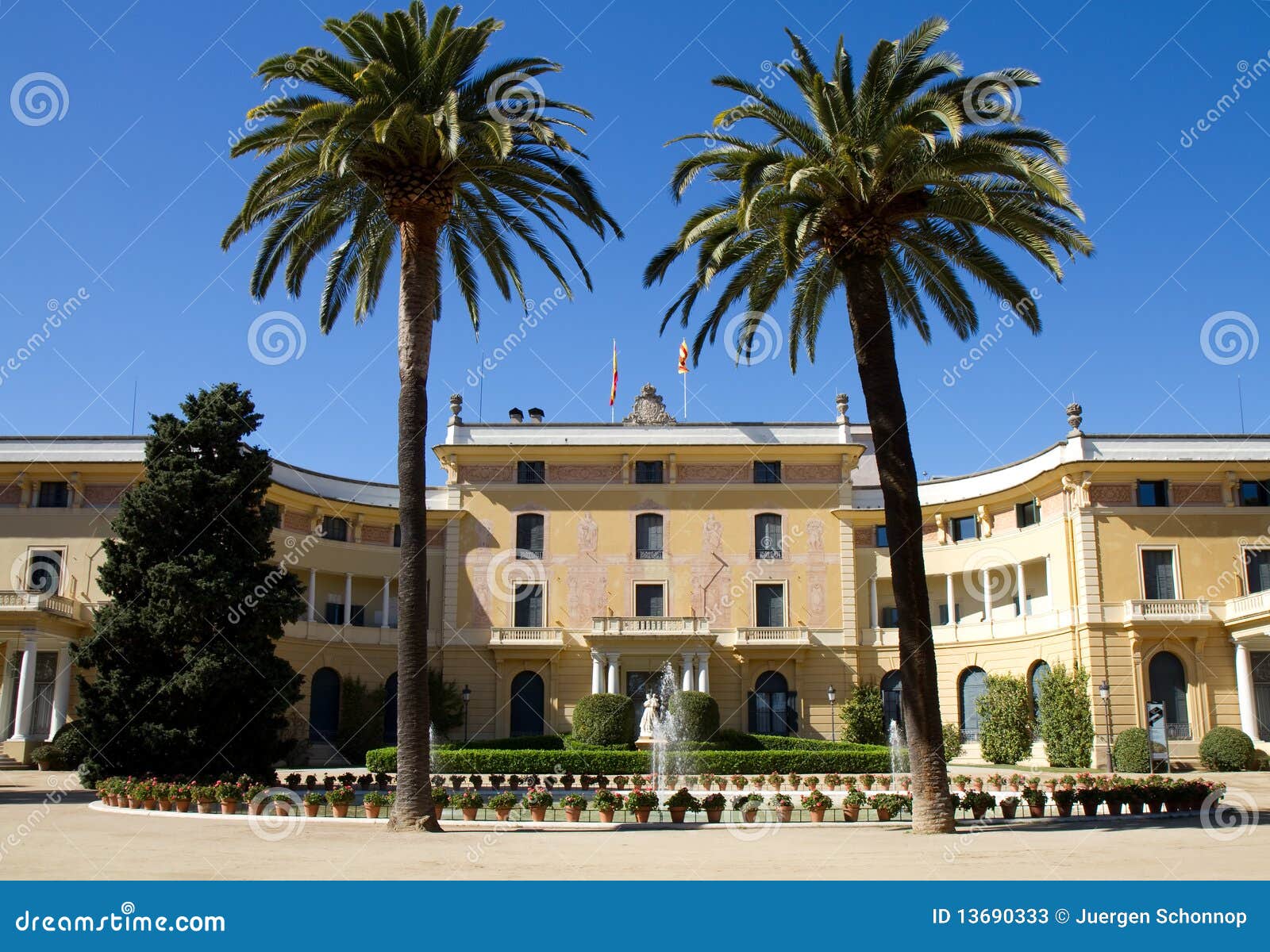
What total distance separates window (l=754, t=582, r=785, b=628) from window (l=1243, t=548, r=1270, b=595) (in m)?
16.3

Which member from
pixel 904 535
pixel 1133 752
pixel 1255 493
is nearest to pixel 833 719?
pixel 1133 752

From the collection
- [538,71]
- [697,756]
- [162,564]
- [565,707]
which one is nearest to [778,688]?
[565,707]

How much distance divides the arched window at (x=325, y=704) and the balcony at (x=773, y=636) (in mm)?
15452

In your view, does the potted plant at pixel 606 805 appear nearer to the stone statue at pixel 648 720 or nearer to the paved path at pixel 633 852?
the paved path at pixel 633 852

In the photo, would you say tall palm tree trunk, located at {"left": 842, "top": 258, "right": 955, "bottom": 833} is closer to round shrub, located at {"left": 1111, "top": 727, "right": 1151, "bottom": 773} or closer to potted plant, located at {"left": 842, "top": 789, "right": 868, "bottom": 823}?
potted plant, located at {"left": 842, "top": 789, "right": 868, "bottom": 823}

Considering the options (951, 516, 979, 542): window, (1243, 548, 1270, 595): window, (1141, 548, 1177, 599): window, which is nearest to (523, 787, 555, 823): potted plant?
(1141, 548, 1177, 599): window

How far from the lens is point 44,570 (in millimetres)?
37594

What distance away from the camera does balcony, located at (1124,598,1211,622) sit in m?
37.2

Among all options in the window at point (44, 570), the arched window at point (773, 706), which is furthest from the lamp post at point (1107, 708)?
the window at point (44, 570)

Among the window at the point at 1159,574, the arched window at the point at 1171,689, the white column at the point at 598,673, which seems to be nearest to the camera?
the arched window at the point at 1171,689

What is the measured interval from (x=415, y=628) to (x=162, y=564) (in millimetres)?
10050

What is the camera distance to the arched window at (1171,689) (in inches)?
1454

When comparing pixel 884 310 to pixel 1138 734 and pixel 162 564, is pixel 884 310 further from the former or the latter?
pixel 1138 734

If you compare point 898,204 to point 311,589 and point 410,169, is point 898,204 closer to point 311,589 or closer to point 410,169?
point 410,169
